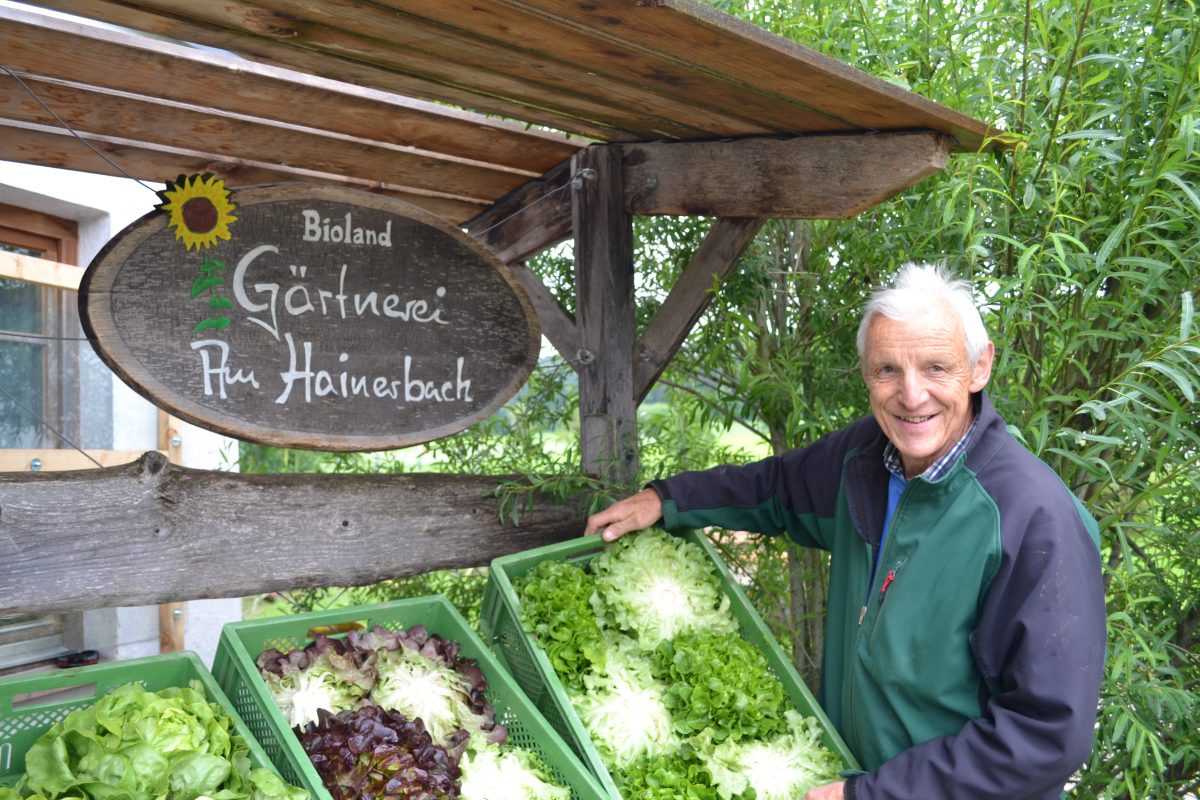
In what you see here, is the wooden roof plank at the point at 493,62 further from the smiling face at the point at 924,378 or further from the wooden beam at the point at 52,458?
the wooden beam at the point at 52,458

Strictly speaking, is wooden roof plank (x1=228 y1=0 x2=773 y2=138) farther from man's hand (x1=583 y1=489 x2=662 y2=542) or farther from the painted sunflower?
man's hand (x1=583 y1=489 x2=662 y2=542)

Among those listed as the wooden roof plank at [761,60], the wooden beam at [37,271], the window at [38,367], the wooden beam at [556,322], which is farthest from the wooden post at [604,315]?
the window at [38,367]

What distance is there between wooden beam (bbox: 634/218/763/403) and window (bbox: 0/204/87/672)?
2857mm

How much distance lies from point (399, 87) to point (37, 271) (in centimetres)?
240

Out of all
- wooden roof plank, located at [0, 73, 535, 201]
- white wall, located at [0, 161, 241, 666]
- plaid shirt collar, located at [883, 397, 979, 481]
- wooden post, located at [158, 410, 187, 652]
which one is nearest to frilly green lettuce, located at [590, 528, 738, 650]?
plaid shirt collar, located at [883, 397, 979, 481]

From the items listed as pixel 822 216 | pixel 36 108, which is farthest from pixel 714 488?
pixel 36 108

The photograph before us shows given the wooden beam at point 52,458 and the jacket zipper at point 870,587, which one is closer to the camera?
the jacket zipper at point 870,587

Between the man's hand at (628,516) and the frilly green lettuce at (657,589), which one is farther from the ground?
the man's hand at (628,516)

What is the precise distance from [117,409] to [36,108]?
2.77 m

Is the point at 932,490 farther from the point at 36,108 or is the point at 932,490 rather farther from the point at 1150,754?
the point at 36,108

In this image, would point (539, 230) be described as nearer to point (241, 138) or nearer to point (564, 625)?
point (241, 138)

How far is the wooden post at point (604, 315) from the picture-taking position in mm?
3449

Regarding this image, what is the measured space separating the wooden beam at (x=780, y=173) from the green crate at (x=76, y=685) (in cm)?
201

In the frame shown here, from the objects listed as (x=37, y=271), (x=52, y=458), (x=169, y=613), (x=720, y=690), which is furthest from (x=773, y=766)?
(x=169, y=613)
